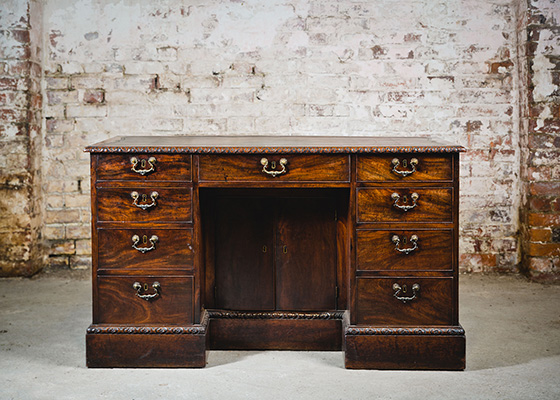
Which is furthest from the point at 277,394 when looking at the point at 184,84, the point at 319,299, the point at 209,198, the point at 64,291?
the point at 184,84

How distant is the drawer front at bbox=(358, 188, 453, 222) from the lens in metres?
A: 2.58

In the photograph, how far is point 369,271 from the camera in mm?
2611

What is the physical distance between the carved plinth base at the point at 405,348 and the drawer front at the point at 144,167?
94cm

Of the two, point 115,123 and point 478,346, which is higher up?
point 115,123

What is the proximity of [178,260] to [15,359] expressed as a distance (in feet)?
2.69

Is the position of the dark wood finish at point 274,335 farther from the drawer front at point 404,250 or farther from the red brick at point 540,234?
the red brick at point 540,234

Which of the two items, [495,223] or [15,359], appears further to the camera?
[495,223]

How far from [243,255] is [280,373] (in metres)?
0.56

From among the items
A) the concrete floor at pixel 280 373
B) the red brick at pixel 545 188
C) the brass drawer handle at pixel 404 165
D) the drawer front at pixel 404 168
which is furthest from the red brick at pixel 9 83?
the red brick at pixel 545 188

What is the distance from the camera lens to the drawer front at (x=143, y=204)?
2.59 m

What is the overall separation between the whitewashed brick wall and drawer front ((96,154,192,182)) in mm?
1552

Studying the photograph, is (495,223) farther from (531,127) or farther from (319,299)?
(319,299)

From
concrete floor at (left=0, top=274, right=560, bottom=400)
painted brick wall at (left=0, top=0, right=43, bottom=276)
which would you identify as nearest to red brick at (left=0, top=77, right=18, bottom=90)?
painted brick wall at (left=0, top=0, right=43, bottom=276)

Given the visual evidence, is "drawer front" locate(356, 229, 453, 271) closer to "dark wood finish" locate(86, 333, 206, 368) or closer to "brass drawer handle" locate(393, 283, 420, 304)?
"brass drawer handle" locate(393, 283, 420, 304)
